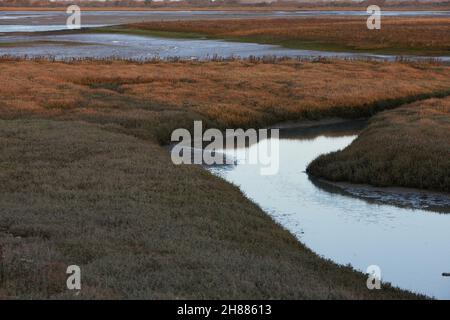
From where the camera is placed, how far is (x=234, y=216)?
16656 mm

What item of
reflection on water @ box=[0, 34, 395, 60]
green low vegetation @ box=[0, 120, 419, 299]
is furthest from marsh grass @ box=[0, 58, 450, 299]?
reflection on water @ box=[0, 34, 395, 60]

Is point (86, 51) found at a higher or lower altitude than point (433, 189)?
higher

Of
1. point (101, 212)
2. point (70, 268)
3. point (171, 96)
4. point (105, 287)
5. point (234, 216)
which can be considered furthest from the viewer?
point (171, 96)

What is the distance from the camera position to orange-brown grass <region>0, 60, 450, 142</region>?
33.4 meters

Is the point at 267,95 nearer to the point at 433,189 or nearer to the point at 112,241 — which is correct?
the point at 433,189

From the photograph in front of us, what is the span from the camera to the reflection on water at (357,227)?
1548 centimetres

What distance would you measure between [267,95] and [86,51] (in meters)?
36.4

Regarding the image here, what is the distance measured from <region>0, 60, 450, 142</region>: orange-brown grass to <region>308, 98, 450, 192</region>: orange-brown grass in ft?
25.3

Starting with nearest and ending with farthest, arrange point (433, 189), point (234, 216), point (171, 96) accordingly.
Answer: point (234, 216), point (433, 189), point (171, 96)

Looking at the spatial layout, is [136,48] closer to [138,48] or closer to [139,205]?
[138,48]

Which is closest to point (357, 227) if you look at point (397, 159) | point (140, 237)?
point (397, 159)

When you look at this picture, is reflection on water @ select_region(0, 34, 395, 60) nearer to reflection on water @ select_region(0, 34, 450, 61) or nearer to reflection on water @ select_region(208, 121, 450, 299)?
reflection on water @ select_region(0, 34, 450, 61)
